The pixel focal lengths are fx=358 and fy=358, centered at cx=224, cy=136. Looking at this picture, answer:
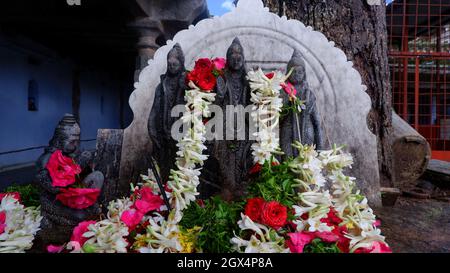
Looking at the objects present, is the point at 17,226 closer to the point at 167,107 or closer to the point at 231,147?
the point at 167,107

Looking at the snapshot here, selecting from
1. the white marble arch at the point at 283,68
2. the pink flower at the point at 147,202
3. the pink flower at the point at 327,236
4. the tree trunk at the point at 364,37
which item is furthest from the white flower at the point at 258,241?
the tree trunk at the point at 364,37

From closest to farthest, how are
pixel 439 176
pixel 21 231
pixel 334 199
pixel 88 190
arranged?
pixel 334 199, pixel 21 231, pixel 88 190, pixel 439 176

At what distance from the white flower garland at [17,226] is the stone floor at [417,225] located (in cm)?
195

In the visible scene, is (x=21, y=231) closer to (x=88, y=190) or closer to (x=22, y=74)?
(x=88, y=190)

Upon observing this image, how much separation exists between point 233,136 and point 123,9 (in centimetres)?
409

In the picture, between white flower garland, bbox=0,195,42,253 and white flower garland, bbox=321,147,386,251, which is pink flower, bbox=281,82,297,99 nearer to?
white flower garland, bbox=321,147,386,251

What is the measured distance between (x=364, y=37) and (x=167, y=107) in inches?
76.2

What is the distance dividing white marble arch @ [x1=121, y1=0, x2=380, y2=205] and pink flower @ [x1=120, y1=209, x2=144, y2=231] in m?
1.09

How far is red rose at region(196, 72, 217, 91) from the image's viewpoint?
214 centimetres

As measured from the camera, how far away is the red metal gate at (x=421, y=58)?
21.5 feet

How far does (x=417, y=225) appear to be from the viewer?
7.86 feet

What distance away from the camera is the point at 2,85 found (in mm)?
6562

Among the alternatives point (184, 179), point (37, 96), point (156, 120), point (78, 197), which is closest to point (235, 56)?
point (156, 120)
